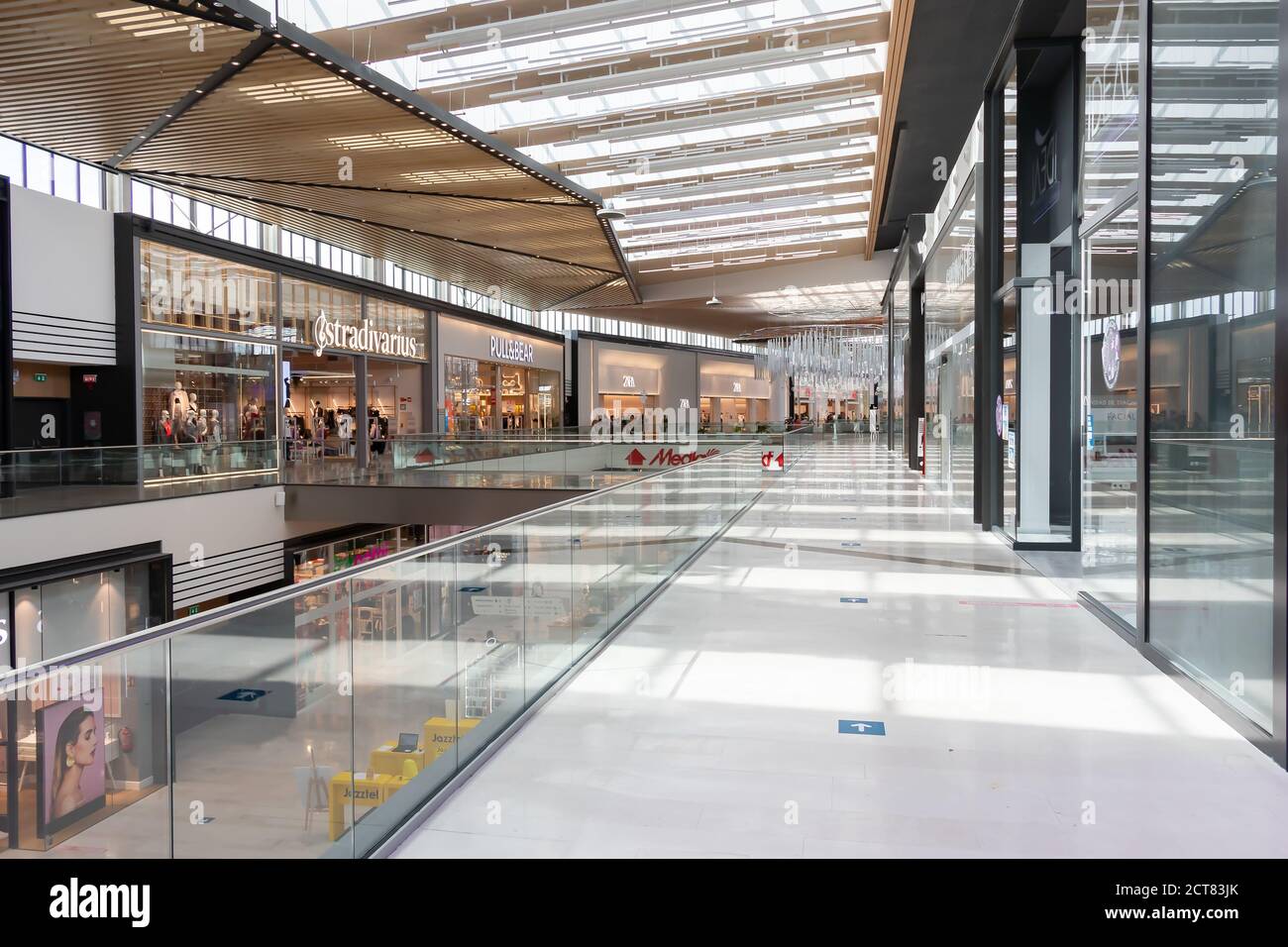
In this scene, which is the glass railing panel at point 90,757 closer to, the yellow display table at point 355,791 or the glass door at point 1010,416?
the yellow display table at point 355,791

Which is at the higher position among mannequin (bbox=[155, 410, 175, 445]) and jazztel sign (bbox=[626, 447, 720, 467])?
mannequin (bbox=[155, 410, 175, 445])

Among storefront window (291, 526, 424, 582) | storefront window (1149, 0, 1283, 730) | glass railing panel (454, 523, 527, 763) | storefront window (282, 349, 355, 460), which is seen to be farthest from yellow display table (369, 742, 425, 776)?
storefront window (282, 349, 355, 460)

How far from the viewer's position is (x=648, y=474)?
417 inches

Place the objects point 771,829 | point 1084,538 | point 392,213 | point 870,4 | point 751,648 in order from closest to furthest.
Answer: point 771,829 < point 751,648 < point 1084,538 < point 870,4 < point 392,213

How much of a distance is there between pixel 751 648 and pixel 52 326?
1606 centimetres

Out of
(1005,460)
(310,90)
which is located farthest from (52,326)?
(1005,460)

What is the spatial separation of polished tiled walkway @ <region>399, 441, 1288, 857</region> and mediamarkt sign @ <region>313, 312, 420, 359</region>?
812 inches

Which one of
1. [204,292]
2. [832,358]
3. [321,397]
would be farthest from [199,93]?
[832,358]

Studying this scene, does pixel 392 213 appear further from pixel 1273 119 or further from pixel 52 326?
pixel 1273 119

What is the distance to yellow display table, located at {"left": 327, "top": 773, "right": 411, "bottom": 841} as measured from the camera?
280cm

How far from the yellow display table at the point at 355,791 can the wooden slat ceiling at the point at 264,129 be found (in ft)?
29.3

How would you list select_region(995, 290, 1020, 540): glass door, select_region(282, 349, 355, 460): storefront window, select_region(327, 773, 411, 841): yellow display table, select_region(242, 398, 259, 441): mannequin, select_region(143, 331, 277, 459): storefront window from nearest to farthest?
select_region(327, 773, 411, 841): yellow display table
select_region(995, 290, 1020, 540): glass door
select_region(143, 331, 277, 459): storefront window
select_region(242, 398, 259, 441): mannequin
select_region(282, 349, 355, 460): storefront window

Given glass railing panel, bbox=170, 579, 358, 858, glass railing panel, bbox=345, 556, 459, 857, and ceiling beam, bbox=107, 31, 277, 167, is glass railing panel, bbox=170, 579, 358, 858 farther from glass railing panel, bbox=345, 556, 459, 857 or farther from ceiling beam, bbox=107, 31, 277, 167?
ceiling beam, bbox=107, 31, 277, 167

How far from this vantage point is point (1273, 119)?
395 cm
